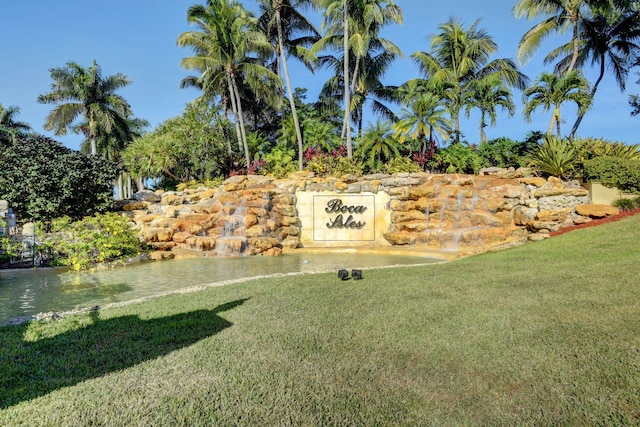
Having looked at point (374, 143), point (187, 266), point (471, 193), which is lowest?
point (187, 266)

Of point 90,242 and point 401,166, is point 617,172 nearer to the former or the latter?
point 401,166

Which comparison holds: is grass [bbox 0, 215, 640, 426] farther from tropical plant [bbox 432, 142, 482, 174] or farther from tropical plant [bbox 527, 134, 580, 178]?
tropical plant [bbox 432, 142, 482, 174]

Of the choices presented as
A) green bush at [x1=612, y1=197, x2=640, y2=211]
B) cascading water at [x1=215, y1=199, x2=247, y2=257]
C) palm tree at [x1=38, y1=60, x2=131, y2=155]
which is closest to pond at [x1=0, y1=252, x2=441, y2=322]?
cascading water at [x1=215, y1=199, x2=247, y2=257]

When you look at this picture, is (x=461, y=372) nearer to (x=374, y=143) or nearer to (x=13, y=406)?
(x=13, y=406)

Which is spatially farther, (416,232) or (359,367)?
(416,232)

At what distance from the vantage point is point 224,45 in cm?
2302

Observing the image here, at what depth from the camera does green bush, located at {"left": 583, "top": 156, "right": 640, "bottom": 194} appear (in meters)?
13.8

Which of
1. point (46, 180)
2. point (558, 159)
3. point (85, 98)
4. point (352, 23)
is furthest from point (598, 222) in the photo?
point (85, 98)

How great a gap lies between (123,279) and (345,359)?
7452 mm

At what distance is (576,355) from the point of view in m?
3.44

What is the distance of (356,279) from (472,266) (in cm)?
267

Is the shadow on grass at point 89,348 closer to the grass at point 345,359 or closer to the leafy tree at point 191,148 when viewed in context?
the grass at point 345,359

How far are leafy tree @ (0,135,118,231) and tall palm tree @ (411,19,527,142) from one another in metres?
21.6

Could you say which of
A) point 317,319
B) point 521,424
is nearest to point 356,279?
point 317,319
